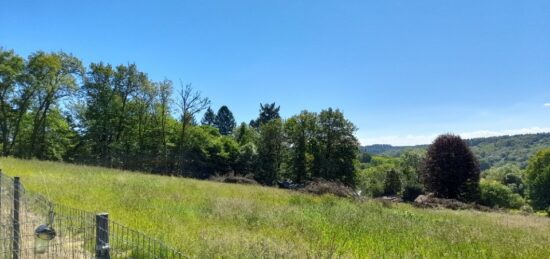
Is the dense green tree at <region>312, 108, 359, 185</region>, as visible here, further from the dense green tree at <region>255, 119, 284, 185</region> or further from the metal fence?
the metal fence

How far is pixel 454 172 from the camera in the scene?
33500mm

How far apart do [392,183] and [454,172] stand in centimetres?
2361

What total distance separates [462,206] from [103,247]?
23756 mm

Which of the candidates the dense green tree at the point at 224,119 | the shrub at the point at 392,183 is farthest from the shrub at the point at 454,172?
the dense green tree at the point at 224,119

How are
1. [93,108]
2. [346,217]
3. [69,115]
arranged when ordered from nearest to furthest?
1. [346,217]
2. [93,108]
3. [69,115]

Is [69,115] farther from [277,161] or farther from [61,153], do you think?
[277,161]

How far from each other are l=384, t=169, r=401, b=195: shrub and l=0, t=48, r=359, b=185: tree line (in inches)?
347

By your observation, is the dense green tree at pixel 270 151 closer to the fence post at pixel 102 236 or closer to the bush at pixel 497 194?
the bush at pixel 497 194

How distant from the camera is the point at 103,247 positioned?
3.72 meters

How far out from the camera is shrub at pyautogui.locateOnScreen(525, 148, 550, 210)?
54966 mm

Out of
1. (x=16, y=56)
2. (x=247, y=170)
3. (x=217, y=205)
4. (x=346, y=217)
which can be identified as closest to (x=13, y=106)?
(x=16, y=56)

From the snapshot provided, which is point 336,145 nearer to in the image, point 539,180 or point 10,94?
point 539,180

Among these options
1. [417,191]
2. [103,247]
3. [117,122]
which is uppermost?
[117,122]

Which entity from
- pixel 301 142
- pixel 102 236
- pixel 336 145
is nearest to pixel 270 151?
pixel 301 142
